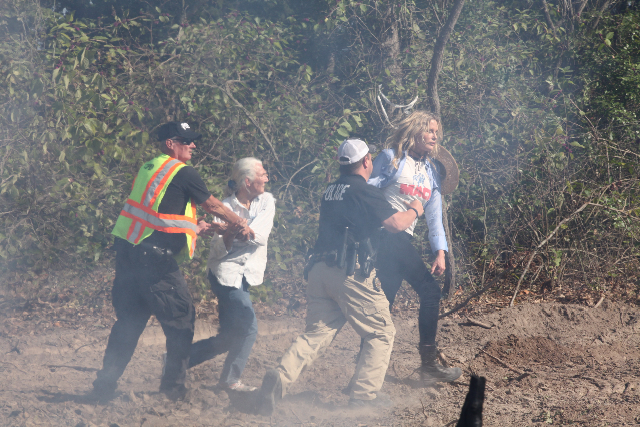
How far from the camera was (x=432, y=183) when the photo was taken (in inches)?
147

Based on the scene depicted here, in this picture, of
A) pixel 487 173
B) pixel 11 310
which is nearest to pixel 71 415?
pixel 11 310

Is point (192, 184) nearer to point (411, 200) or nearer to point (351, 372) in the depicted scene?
point (411, 200)

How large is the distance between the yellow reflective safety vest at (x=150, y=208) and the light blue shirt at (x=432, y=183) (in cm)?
135

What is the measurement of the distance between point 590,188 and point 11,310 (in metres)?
6.42

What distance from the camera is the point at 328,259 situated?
3326 millimetres

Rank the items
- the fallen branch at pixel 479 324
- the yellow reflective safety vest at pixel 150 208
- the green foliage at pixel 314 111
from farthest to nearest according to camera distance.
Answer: the green foliage at pixel 314 111 < the fallen branch at pixel 479 324 < the yellow reflective safety vest at pixel 150 208

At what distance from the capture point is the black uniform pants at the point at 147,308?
10.6 ft

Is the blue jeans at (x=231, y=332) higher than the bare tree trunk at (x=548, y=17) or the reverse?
the reverse

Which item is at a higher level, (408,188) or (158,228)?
(408,188)

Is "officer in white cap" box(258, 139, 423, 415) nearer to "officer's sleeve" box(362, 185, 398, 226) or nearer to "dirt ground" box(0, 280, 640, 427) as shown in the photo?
"officer's sleeve" box(362, 185, 398, 226)

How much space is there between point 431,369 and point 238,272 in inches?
60.7

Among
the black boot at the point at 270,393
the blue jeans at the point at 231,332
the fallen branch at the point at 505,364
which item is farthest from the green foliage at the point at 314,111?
the black boot at the point at 270,393

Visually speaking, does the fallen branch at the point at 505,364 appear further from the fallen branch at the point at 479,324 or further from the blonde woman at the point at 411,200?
the blonde woman at the point at 411,200

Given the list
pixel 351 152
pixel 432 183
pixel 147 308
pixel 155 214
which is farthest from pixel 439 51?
pixel 147 308
